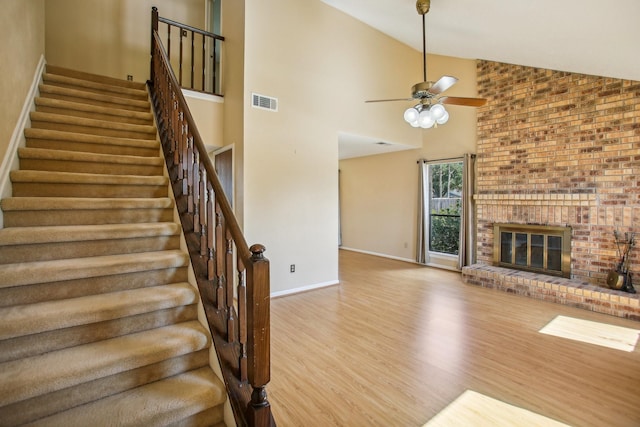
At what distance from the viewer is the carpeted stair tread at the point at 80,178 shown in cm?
222

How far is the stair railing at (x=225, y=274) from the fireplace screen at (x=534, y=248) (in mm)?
4911

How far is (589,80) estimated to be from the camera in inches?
169

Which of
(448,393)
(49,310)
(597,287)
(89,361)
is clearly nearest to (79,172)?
(49,310)

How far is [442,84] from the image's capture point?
311cm

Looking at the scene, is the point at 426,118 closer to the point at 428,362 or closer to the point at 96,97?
the point at 428,362

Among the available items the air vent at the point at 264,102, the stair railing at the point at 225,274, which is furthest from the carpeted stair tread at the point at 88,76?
the stair railing at the point at 225,274

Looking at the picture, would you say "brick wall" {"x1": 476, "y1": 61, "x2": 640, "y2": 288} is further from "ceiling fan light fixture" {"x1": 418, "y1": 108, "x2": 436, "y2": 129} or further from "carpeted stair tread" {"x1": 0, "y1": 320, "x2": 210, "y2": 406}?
"carpeted stair tread" {"x1": 0, "y1": 320, "x2": 210, "y2": 406}

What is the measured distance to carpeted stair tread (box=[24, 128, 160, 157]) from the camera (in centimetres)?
259

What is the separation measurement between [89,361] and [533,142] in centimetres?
603

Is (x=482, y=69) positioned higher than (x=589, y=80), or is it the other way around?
(x=482, y=69)

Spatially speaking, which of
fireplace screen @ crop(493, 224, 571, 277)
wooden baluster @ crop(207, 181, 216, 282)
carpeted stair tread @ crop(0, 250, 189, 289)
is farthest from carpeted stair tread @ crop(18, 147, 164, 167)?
fireplace screen @ crop(493, 224, 571, 277)

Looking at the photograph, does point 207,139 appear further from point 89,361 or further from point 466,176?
point 466,176

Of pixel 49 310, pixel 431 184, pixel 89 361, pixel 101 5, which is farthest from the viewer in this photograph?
pixel 431 184

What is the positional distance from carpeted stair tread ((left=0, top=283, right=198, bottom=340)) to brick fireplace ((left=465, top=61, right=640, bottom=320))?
499 centimetres
